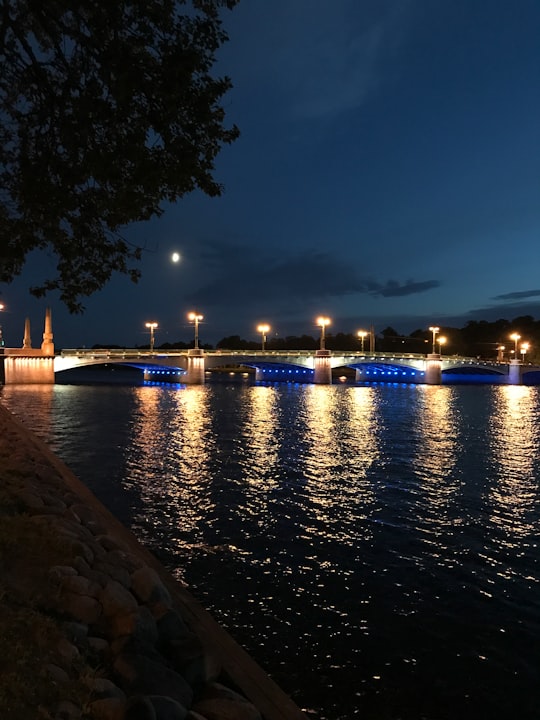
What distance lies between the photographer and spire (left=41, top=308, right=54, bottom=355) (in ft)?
331

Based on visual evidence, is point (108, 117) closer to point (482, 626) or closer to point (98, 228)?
point (98, 228)

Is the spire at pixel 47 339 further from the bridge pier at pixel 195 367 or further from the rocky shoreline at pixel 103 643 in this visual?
the rocky shoreline at pixel 103 643

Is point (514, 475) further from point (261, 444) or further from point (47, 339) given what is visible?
point (47, 339)

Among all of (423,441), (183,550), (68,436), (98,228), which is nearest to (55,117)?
(98,228)

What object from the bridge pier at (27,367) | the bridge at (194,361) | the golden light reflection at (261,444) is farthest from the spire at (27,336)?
the golden light reflection at (261,444)

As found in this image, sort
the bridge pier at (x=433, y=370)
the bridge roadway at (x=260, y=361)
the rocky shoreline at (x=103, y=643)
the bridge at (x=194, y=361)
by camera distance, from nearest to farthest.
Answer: the rocky shoreline at (x=103, y=643)
the bridge at (x=194, y=361)
the bridge roadway at (x=260, y=361)
the bridge pier at (x=433, y=370)

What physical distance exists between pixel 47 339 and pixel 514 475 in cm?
9787

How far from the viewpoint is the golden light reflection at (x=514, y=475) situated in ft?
49.4

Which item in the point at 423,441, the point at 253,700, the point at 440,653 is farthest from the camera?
the point at 423,441

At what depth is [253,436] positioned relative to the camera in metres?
32.2

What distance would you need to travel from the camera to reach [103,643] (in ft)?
19.5

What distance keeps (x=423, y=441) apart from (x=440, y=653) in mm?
23897

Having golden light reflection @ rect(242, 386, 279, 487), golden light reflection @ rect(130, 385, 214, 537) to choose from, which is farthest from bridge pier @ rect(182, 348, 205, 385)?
golden light reflection @ rect(130, 385, 214, 537)

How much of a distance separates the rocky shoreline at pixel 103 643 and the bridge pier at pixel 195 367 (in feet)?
312
